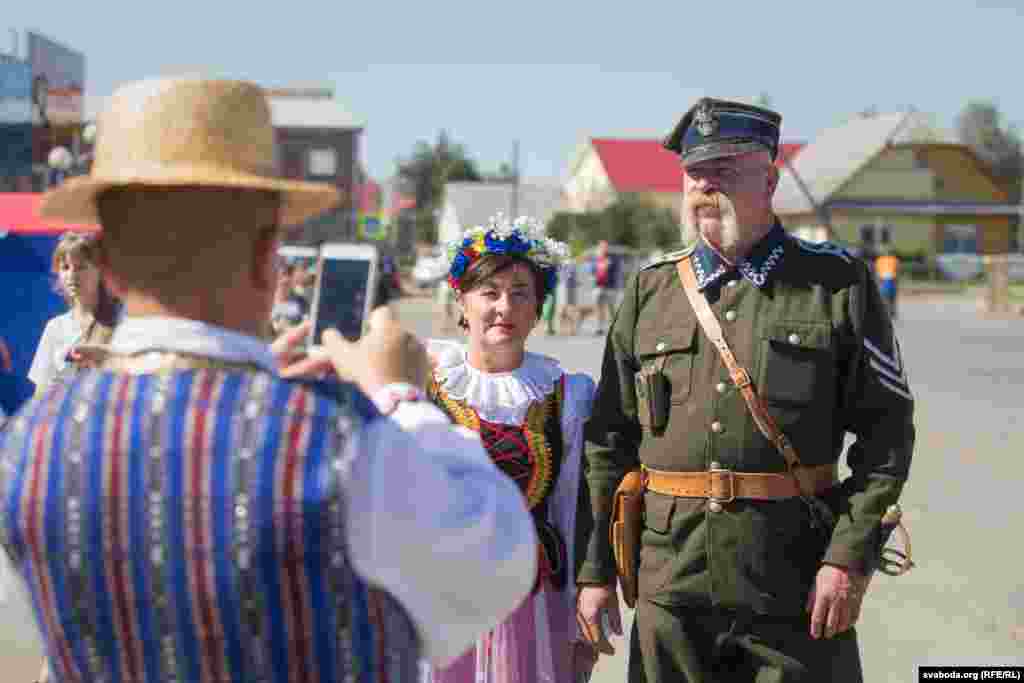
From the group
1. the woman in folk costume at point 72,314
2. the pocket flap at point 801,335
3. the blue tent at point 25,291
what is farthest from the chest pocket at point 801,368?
the blue tent at point 25,291

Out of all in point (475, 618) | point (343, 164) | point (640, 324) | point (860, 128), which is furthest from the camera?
point (343, 164)

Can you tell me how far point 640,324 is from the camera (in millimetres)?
3199

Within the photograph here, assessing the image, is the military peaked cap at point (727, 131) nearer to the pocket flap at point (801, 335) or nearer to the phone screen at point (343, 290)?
the pocket flap at point (801, 335)

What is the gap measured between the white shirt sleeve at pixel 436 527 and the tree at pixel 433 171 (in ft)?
279

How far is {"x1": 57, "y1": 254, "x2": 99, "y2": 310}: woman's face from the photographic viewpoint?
4512 mm

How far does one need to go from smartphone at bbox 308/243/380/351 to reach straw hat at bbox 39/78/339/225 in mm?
14645

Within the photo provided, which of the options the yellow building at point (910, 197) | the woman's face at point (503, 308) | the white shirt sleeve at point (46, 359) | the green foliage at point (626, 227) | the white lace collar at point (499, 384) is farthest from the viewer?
the yellow building at point (910, 197)

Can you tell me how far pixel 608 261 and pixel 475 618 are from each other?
2100cm

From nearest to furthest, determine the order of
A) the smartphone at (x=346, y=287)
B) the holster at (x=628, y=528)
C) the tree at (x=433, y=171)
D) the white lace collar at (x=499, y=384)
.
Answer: the holster at (x=628, y=528) < the white lace collar at (x=499, y=384) < the smartphone at (x=346, y=287) < the tree at (x=433, y=171)

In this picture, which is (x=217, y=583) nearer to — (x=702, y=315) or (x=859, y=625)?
(x=702, y=315)

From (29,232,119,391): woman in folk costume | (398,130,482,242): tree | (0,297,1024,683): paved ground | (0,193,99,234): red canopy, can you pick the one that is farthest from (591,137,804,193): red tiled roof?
(29,232,119,391): woman in folk costume

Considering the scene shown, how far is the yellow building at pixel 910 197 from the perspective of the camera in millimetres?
52094

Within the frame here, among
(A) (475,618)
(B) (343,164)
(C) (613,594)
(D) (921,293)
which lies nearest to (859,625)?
(C) (613,594)

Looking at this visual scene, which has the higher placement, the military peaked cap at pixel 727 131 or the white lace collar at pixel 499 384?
the military peaked cap at pixel 727 131
